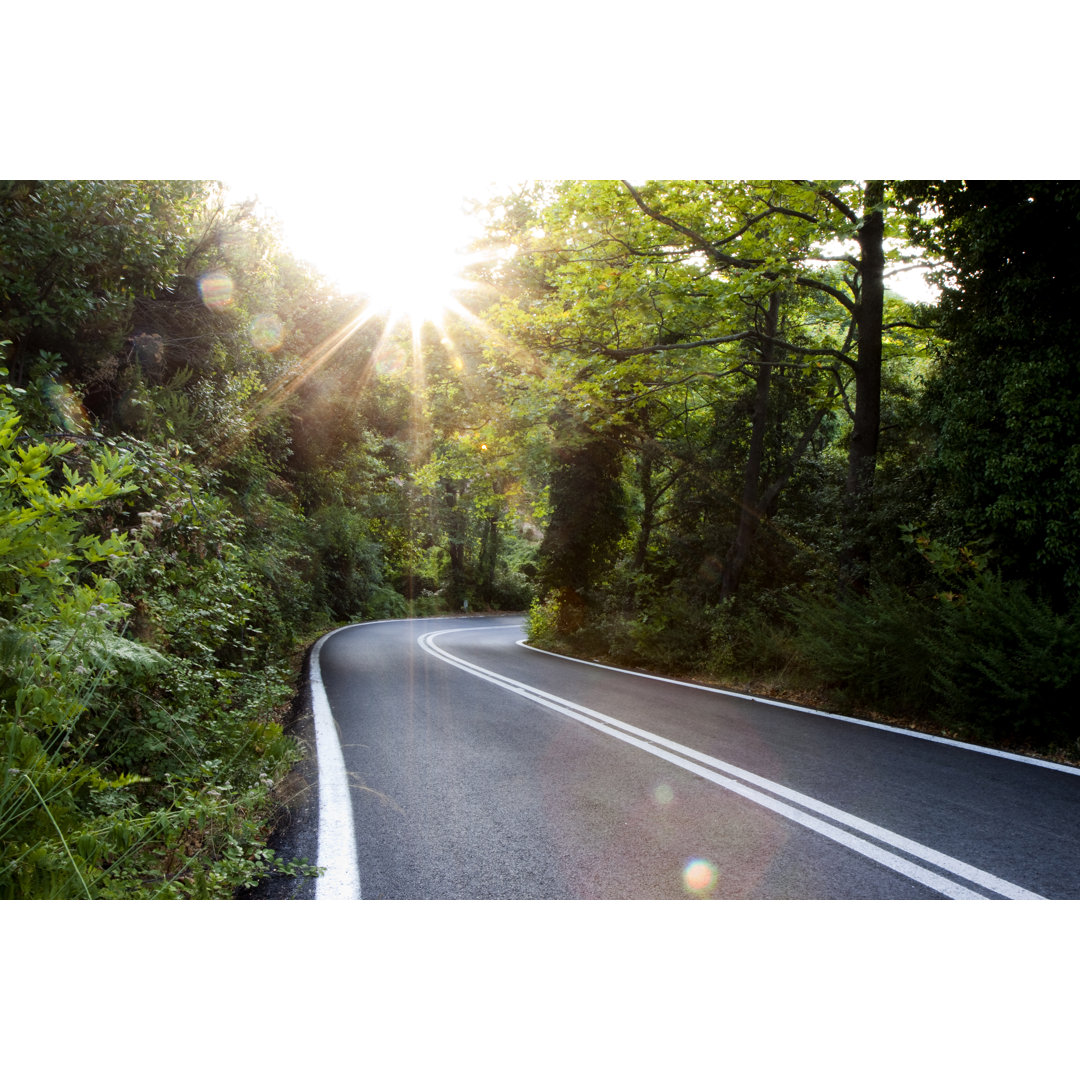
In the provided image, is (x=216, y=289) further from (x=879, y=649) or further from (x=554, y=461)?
(x=554, y=461)

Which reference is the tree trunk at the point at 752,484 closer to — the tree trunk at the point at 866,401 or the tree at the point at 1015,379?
the tree trunk at the point at 866,401

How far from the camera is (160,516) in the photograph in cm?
549

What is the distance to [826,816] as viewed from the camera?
14.1ft

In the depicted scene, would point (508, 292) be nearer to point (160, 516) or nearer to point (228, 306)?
point (228, 306)

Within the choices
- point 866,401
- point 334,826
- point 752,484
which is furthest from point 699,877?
point 752,484

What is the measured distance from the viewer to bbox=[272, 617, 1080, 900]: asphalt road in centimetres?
343

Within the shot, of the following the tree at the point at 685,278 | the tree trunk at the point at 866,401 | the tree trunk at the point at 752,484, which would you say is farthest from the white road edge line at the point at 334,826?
the tree trunk at the point at 752,484

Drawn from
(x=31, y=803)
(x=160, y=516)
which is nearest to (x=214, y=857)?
(x=31, y=803)

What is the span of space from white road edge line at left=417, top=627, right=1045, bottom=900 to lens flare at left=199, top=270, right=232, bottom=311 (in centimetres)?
749

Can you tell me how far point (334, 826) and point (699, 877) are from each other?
2111 millimetres

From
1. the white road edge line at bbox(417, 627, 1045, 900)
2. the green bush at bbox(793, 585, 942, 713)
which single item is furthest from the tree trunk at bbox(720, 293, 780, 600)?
the white road edge line at bbox(417, 627, 1045, 900)

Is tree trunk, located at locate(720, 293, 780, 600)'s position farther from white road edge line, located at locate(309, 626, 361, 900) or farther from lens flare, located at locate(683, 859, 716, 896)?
lens flare, located at locate(683, 859, 716, 896)
